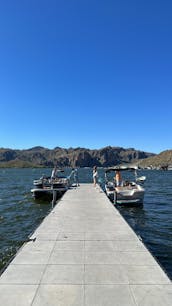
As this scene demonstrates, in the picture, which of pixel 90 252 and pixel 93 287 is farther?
pixel 90 252

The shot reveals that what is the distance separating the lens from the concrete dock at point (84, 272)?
6.71 metres

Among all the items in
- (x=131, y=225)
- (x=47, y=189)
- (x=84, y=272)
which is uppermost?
(x=47, y=189)

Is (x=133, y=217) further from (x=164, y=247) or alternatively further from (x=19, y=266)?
(x=19, y=266)

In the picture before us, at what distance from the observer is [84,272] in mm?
8258

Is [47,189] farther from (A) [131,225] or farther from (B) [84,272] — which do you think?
(B) [84,272]

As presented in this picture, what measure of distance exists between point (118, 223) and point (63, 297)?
840cm

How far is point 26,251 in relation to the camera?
1012 centimetres

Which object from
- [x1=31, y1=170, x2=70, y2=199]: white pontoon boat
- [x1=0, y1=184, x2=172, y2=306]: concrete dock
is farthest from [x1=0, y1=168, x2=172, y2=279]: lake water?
[x1=0, y1=184, x2=172, y2=306]: concrete dock

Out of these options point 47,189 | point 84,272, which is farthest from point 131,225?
point 84,272

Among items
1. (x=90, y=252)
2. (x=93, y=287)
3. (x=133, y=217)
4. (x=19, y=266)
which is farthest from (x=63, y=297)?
(x=133, y=217)

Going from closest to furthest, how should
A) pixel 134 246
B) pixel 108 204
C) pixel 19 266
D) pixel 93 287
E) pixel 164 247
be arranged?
pixel 93 287
pixel 19 266
pixel 134 246
pixel 164 247
pixel 108 204

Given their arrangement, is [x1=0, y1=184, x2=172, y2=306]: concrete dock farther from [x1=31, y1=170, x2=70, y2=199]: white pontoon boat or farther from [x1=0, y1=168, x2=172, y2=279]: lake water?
[x1=31, y1=170, x2=70, y2=199]: white pontoon boat

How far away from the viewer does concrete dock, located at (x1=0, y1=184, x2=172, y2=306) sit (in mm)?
6715

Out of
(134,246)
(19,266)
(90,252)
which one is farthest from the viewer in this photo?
(134,246)
